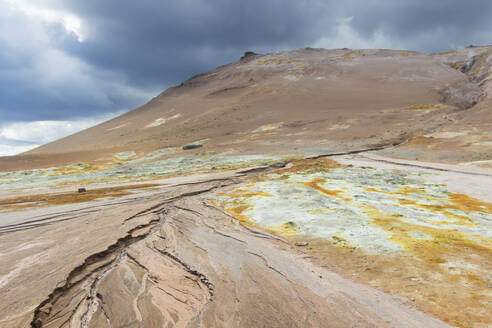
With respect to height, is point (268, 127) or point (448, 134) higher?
point (268, 127)

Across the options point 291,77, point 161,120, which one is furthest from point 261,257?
point 291,77

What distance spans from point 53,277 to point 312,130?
51916mm

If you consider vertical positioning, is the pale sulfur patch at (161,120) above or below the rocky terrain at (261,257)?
above

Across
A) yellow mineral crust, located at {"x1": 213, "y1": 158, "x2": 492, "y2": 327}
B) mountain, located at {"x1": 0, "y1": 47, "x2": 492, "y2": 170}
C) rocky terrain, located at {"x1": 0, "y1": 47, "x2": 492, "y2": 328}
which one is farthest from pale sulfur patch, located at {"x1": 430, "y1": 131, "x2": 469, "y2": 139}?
yellow mineral crust, located at {"x1": 213, "y1": 158, "x2": 492, "y2": 327}

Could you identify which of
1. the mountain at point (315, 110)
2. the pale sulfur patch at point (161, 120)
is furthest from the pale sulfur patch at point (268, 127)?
the pale sulfur patch at point (161, 120)

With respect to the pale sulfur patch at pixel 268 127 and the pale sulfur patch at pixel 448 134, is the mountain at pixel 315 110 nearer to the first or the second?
the pale sulfur patch at pixel 268 127

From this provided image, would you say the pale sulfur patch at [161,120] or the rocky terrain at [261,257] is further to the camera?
the pale sulfur patch at [161,120]

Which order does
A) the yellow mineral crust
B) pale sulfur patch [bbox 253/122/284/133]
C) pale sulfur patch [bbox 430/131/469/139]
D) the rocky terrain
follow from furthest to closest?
1. pale sulfur patch [bbox 253/122/284/133]
2. pale sulfur patch [bbox 430/131/469/139]
3. the yellow mineral crust
4. the rocky terrain

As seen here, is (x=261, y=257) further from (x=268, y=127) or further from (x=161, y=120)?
(x=161, y=120)

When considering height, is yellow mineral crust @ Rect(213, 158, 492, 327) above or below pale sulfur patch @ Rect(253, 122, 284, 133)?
below

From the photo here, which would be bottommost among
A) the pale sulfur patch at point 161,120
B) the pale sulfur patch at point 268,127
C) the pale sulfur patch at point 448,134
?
the pale sulfur patch at point 448,134

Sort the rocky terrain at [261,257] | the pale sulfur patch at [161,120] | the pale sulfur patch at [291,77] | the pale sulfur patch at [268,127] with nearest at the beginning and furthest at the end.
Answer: the rocky terrain at [261,257] → the pale sulfur patch at [268,127] → the pale sulfur patch at [161,120] → the pale sulfur patch at [291,77]

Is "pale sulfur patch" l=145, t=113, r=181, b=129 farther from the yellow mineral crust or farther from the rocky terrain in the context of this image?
the yellow mineral crust

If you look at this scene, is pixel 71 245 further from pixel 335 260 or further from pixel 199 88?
pixel 199 88
